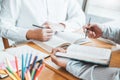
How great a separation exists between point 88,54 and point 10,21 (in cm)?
70

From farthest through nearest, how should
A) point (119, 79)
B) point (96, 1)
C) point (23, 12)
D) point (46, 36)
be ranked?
point (96, 1), point (23, 12), point (46, 36), point (119, 79)

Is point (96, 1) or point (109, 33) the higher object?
point (96, 1)

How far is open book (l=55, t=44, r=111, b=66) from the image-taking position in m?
0.86

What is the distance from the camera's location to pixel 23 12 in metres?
1.44

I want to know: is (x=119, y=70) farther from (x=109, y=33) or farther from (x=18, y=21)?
(x=18, y=21)

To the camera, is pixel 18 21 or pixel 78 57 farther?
pixel 18 21

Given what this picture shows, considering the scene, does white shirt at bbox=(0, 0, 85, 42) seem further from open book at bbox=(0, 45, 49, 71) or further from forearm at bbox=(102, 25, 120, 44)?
forearm at bbox=(102, 25, 120, 44)

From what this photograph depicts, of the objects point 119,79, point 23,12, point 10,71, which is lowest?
point 119,79

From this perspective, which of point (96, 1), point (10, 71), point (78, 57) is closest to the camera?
point (10, 71)

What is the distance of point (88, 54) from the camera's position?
0.94 m

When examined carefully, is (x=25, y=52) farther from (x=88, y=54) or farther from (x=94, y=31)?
(x=94, y=31)

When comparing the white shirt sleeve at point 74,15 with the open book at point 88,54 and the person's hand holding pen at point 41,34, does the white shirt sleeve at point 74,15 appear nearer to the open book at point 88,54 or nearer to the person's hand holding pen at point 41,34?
the person's hand holding pen at point 41,34

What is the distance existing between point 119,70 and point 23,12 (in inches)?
35.3

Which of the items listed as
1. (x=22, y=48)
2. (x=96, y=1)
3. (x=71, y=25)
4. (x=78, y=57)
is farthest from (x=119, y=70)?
(x=96, y=1)
